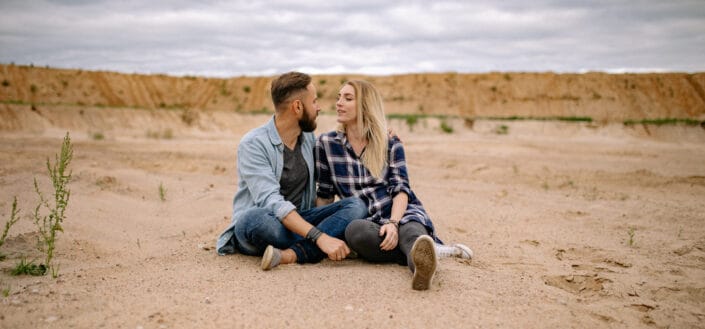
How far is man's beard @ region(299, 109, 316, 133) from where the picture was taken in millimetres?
3543

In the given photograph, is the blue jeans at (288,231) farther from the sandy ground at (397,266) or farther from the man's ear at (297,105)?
the man's ear at (297,105)

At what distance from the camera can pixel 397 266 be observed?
3.41m

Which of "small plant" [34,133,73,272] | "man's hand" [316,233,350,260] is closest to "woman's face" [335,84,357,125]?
"man's hand" [316,233,350,260]

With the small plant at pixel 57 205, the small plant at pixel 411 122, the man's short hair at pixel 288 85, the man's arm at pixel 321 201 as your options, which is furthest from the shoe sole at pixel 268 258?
the small plant at pixel 411 122

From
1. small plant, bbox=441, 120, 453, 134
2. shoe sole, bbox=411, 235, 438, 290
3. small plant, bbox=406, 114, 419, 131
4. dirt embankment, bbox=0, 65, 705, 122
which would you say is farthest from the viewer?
dirt embankment, bbox=0, 65, 705, 122

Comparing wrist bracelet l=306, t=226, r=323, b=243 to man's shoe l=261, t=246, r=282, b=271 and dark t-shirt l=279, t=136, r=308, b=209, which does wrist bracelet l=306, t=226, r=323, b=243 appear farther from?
dark t-shirt l=279, t=136, r=308, b=209

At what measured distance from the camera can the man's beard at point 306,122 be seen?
3543mm

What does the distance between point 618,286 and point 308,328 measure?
2.00 m

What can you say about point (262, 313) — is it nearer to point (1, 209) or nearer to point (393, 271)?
point (393, 271)

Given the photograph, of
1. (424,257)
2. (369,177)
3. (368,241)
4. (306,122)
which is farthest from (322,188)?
(424,257)

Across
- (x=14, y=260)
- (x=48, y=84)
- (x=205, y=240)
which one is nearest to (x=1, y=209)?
(x=14, y=260)

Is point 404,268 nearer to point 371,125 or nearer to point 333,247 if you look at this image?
point 333,247

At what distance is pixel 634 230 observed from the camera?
186 inches

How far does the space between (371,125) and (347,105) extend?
0.72 feet
